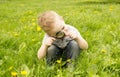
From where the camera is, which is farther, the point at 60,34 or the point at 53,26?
the point at 60,34

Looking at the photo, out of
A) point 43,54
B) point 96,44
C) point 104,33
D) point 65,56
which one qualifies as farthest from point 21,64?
point 104,33

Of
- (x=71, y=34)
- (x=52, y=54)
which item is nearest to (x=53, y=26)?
(x=71, y=34)

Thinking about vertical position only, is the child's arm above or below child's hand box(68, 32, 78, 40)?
below

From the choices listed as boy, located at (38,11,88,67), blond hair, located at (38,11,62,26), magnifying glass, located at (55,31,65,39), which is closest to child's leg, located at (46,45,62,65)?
boy, located at (38,11,88,67)

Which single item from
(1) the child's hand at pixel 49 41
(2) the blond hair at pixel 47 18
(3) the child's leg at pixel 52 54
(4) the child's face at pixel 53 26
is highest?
(2) the blond hair at pixel 47 18

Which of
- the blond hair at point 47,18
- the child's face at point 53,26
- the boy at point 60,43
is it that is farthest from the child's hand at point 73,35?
the blond hair at point 47,18

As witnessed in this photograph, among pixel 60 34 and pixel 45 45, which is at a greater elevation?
pixel 60 34

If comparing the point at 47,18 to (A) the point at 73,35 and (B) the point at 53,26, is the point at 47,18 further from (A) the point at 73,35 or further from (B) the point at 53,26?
(A) the point at 73,35

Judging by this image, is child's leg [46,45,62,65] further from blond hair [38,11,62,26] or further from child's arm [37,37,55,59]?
blond hair [38,11,62,26]

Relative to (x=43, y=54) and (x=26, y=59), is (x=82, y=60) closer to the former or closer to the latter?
(x=43, y=54)

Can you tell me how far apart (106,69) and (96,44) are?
3.68ft

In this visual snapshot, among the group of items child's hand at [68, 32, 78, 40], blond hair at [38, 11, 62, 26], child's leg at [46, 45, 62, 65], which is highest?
blond hair at [38, 11, 62, 26]

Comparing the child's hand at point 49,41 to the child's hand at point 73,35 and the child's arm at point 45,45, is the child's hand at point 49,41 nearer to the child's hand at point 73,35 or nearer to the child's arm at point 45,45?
the child's arm at point 45,45

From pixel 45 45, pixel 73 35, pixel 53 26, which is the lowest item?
pixel 45 45
